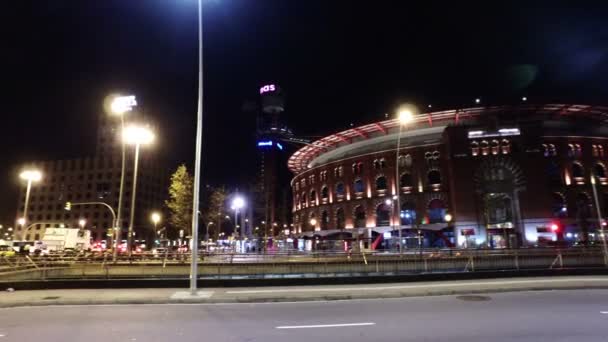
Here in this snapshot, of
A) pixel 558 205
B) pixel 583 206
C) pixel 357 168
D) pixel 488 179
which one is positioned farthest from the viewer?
pixel 357 168

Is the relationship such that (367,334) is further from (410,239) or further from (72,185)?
(72,185)

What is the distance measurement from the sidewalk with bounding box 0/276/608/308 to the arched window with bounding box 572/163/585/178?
52.9m

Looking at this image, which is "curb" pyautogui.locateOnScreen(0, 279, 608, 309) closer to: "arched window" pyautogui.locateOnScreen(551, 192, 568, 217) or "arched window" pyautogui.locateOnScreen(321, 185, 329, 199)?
"arched window" pyautogui.locateOnScreen(551, 192, 568, 217)

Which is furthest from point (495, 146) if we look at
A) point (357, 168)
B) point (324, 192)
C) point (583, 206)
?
point (324, 192)

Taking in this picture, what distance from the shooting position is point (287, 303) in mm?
13695

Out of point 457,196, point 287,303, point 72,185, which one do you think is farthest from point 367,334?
point 72,185

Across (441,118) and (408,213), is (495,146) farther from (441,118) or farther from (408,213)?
(408,213)

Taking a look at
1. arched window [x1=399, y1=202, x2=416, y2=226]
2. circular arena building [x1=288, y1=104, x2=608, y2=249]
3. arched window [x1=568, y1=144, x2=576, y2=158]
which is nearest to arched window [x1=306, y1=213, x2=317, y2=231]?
circular arena building [x1=288, y1=104, x2=608, y2=249]

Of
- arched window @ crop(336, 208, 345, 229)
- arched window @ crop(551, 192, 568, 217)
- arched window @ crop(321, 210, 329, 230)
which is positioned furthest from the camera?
arched window @ crop(321, 210, 329, 230)

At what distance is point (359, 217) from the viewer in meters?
72.6

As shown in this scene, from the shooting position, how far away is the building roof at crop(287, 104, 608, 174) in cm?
6166

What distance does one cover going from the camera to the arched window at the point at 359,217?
71.9 m

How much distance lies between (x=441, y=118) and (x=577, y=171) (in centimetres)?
2302

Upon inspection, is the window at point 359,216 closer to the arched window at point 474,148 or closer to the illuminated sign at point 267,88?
the arched window at point 474,148
